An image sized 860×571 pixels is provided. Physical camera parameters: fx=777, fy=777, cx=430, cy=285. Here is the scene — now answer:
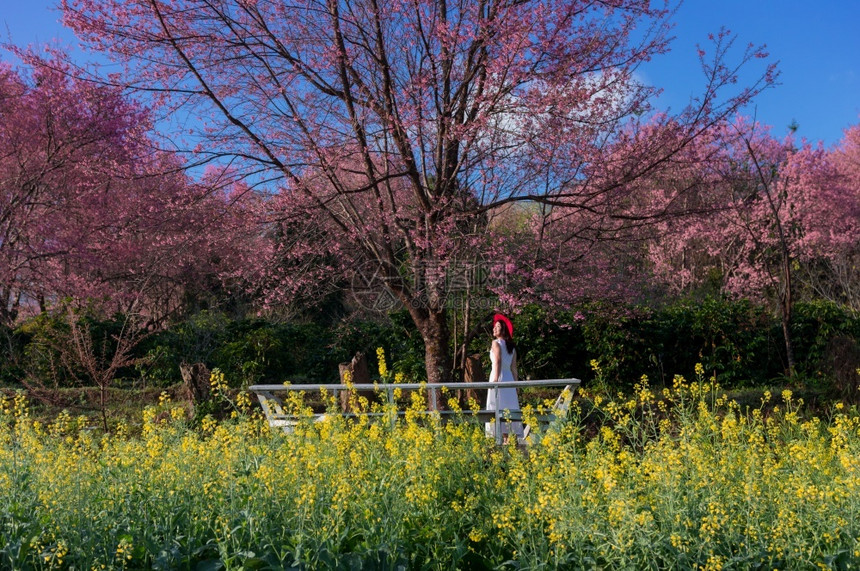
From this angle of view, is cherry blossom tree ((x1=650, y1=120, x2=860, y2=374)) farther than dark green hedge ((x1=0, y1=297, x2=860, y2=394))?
Yes

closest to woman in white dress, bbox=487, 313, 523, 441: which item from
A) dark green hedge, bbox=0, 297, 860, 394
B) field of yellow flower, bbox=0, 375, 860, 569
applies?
dark green hedge, bbox=0, 297, 860, 394

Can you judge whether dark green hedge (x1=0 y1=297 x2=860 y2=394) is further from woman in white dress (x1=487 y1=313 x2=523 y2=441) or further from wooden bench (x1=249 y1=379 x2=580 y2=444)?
wooden bench (x1=249 y1=379 x2=580 y2=444)

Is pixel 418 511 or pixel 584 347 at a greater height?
pixel 584 347

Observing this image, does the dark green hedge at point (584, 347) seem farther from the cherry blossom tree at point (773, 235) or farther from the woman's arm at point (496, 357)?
the cherry blossom tree at point (773, 235)

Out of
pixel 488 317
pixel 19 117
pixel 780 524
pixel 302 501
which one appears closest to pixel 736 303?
pixel 488 317

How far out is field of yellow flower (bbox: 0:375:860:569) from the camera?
3.01 m

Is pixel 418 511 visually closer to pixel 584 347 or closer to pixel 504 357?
pixel 504 357

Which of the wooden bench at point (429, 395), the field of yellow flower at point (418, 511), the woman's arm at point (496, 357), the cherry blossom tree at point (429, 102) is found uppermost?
the cherry blossom tree at point (429, 102)

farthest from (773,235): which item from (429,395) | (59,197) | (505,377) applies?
(59,197)

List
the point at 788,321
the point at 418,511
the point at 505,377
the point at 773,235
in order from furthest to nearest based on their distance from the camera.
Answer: the point at 773,235
the point at 788,321
the point at 505,377
the point at 418,511

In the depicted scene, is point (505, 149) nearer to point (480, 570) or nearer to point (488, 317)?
point (488, 317)

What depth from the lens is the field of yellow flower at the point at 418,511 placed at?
301 cm

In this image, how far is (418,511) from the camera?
3408 mm

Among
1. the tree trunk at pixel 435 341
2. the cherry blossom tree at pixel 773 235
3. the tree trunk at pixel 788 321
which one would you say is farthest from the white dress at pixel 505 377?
the cherry blossom tree at pixel 773 235
